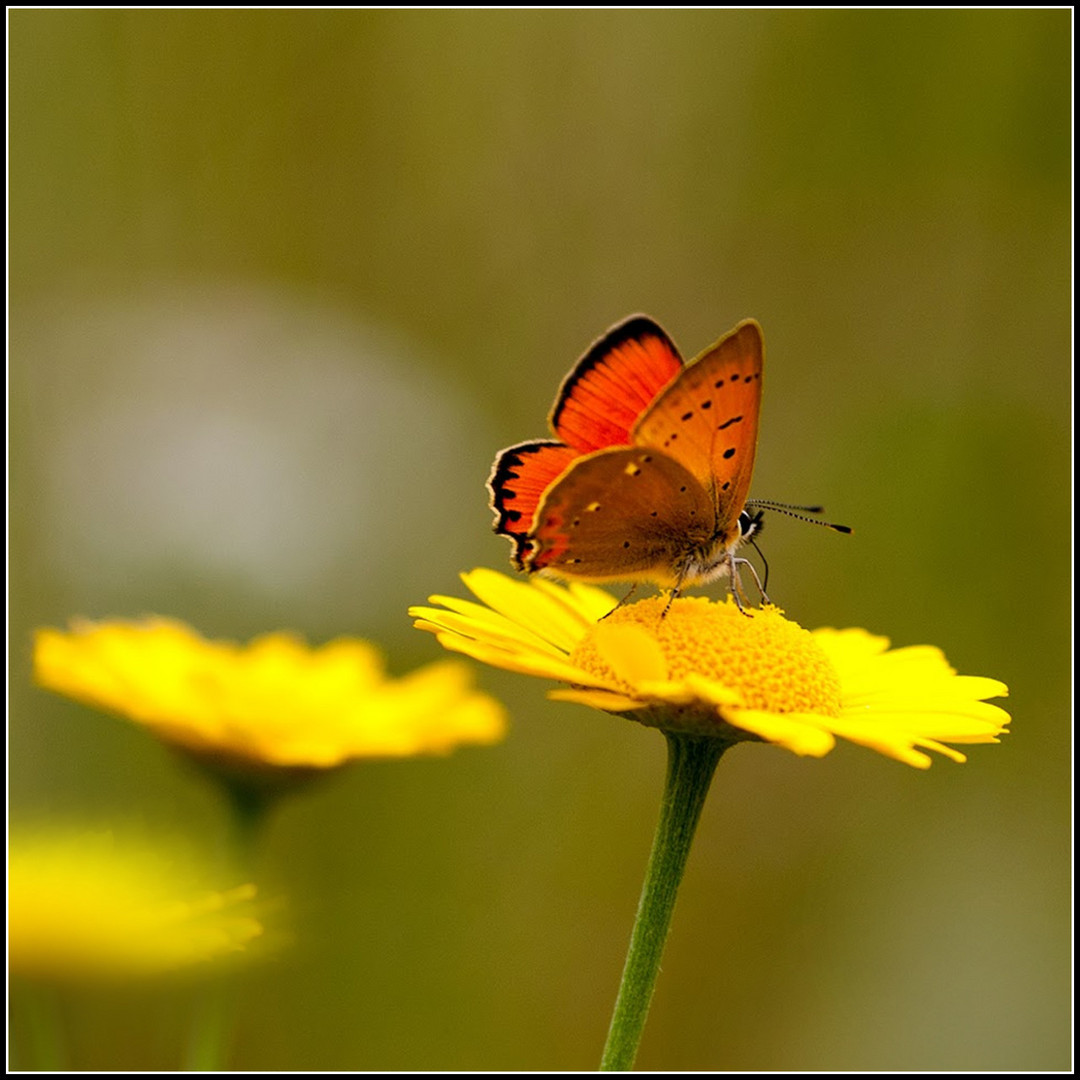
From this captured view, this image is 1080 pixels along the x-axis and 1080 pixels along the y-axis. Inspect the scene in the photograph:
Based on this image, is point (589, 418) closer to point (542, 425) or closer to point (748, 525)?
point (748, 525)

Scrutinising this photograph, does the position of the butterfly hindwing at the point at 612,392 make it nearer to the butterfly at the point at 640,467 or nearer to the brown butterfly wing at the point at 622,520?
the butterfly at the point at 640,467

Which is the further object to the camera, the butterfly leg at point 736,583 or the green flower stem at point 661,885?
the butterfly leg at point 736,583

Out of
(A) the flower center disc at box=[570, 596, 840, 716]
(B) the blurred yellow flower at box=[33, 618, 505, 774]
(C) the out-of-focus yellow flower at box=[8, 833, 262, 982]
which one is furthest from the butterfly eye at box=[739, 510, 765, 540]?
(C) the out-of-focus yellow flower at box=[8, 833, 262, 982]

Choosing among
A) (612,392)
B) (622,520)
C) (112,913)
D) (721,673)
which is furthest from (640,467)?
(112,913)

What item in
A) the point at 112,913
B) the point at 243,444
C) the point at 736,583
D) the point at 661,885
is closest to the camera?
the point at 112,913

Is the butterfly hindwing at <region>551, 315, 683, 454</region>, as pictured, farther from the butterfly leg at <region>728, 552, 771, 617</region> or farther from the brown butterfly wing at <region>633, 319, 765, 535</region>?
the butterfly leg at <region>728, 552, 771, 617</region>

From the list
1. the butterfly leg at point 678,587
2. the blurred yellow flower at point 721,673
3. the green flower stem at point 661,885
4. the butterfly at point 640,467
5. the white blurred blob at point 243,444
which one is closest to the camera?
the green flower stem at point 661,885

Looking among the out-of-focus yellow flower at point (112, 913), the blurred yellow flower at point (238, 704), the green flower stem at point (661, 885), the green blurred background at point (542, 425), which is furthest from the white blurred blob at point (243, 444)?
the out-of-focus yellow flower at point (112, 913)
